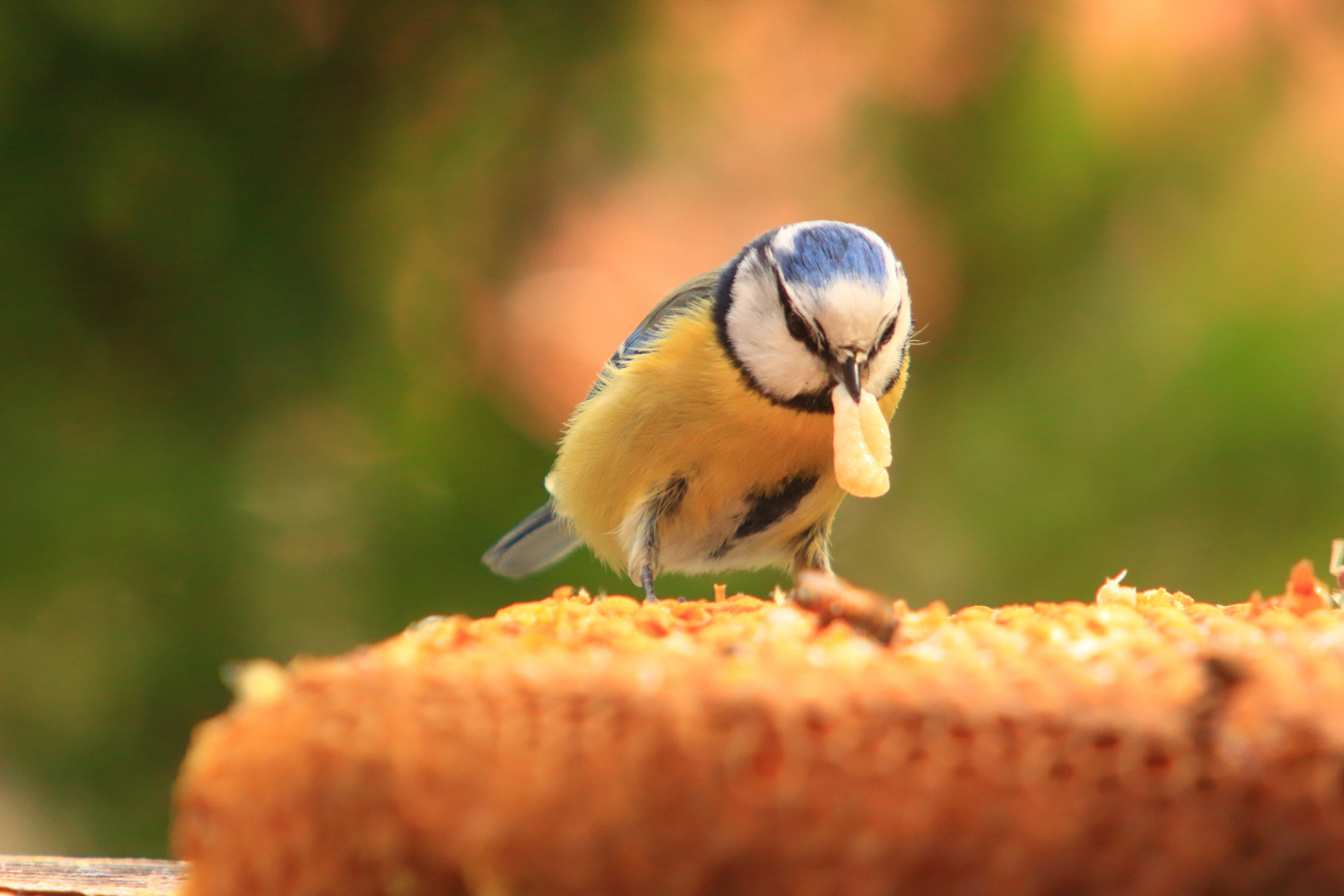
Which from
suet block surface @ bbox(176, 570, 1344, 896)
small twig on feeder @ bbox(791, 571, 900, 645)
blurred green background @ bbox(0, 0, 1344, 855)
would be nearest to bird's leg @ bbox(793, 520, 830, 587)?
blurred green background @ bbox(0, 0, 1344, 855)

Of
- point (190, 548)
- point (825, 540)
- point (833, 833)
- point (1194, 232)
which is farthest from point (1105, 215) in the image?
point (833, 833)

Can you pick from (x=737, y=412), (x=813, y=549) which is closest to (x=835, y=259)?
(x=737, y=412)

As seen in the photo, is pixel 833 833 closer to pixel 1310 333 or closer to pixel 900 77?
pixel 1310 333

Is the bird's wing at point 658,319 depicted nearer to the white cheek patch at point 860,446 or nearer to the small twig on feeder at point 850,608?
the white cheek patch at point 860,446

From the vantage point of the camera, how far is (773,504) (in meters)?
1.46

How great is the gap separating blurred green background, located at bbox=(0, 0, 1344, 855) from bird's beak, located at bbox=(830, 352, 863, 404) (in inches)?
15.3

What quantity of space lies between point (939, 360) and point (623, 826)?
134cm

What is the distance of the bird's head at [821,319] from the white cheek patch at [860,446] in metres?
0.03

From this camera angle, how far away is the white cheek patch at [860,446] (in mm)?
1104

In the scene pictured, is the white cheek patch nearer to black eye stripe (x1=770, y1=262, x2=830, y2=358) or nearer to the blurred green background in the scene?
black eye stripe (x1=770, y1=262, x2=830, y2=358)

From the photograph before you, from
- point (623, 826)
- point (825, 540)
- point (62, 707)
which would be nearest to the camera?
point (623, 826)

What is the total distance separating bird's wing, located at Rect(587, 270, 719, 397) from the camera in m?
1.54

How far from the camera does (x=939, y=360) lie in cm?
170

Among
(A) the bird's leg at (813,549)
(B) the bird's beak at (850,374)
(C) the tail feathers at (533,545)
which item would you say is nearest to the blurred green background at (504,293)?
(C) the tail feathers at (533,545)
